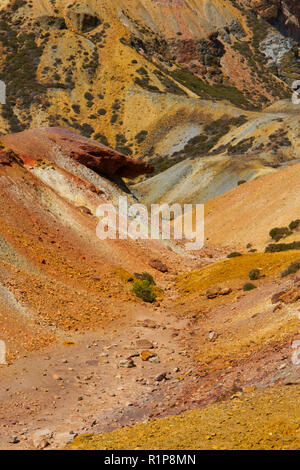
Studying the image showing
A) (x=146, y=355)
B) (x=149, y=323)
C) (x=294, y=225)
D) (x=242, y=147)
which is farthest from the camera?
(x=242, y=147)

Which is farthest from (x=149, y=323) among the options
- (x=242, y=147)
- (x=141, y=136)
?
(x=141, y=136)

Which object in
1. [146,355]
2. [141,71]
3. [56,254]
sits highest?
[141,71]

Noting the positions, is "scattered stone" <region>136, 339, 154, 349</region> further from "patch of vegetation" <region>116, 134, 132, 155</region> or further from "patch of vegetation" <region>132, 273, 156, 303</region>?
"patch of vegetation" <region>116, 134, 132, 155</region>

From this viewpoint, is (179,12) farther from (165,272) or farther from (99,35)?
(165,272)

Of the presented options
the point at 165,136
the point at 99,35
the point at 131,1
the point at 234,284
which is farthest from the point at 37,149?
the point at 131,1

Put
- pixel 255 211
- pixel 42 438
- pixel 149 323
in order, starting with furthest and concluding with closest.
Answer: pixel 255 211
pixel 149 323
pixel 42 438

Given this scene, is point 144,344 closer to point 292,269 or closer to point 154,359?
point 154,359
